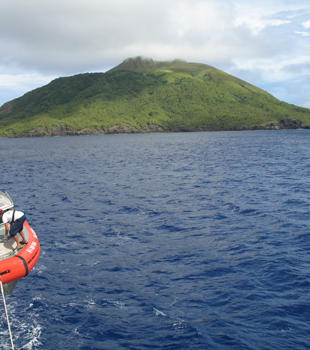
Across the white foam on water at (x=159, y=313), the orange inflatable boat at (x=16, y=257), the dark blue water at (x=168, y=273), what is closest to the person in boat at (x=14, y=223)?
the orange inflatable boat at (x=16, y=257)

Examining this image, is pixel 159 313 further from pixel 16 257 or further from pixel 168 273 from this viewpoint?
pixel 16 257

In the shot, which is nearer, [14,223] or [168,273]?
[14,223]

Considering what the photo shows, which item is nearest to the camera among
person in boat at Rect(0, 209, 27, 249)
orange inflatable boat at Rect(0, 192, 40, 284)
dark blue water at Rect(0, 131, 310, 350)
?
dark blue water at Rect(0, 131, 310, 350)

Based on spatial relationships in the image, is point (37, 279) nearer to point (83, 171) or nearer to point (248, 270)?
point (248, 270)

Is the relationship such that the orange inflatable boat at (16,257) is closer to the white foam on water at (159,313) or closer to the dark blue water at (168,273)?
the dark blue water at (168,273)

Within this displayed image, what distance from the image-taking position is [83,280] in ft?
52.3

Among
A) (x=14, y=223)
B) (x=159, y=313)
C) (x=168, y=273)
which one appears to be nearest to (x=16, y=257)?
(x=14, y=223)

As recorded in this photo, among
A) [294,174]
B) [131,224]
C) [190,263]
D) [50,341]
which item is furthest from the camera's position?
[294,174]

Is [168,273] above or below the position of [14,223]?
below

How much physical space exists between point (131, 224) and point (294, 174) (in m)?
30.3

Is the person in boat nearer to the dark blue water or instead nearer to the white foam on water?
the dark blue water

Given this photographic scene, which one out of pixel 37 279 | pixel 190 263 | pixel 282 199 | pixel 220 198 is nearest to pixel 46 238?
pixel 37 279

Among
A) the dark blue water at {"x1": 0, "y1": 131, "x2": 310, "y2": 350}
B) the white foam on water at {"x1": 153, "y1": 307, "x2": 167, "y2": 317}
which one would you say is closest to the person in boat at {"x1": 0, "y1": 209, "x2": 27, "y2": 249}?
the dark blue water at {"x1": 0, "y1": 131, "x2": 310, "y2": 350}

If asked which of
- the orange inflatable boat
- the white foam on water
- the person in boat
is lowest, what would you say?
the white foam on water
